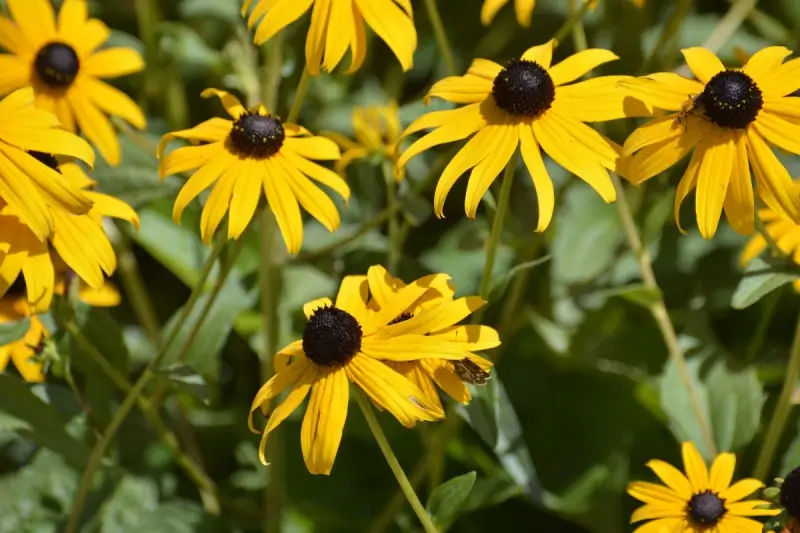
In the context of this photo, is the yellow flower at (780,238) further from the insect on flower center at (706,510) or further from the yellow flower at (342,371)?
the yellow flower at (342,371)

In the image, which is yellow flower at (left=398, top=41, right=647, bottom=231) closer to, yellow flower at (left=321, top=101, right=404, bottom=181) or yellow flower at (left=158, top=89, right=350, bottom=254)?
yellow flower at (left=158, top=89, right=350, bottom=254)

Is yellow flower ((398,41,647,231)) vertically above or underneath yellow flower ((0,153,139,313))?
above

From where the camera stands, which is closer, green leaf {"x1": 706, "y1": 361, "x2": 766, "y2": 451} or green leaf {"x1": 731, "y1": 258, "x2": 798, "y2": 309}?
green leaf {"x1": 731, "y1": 258, "x2": 798, "y2": 309}

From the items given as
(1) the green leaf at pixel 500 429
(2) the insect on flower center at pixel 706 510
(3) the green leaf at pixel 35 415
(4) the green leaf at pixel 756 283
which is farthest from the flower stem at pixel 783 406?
(3) the green leaf at pixel 35 415

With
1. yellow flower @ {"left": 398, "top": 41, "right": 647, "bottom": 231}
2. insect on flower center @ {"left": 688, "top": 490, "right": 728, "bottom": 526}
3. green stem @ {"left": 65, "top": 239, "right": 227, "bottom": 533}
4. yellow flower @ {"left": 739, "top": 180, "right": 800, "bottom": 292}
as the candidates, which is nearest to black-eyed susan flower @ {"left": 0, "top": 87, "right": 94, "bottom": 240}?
green stem @ {"left": 65, "top": 239, "right": 227, "bottom": 533}

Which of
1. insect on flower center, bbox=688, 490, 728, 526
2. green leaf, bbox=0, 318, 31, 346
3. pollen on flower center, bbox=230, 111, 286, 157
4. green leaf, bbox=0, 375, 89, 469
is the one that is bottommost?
green leaf, bbox=0, 375, 89, 469

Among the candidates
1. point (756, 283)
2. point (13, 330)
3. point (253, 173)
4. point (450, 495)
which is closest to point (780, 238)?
point (756, 283)
